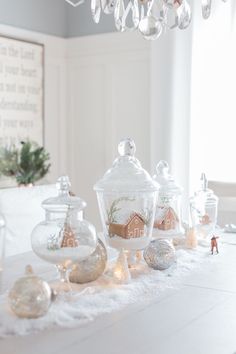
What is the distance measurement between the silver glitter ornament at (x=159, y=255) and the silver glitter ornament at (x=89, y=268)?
19cm

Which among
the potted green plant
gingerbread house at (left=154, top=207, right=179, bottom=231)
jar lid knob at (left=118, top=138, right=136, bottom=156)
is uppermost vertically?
jar lid knob at (left=118, top=138, right=136, bottom=156)

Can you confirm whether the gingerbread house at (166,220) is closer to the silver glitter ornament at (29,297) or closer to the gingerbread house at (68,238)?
the gingerbread house at (68,238)

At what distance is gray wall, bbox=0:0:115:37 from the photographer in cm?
393

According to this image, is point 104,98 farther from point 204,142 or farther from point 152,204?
point 152,204

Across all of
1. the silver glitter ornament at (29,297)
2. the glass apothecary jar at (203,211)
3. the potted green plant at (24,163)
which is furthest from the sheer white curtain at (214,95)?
the silver glitter ornament at (29,297)

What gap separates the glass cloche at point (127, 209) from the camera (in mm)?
1630

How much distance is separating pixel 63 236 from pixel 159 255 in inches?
14.1

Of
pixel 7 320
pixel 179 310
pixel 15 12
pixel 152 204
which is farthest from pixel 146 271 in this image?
pixel 15 12

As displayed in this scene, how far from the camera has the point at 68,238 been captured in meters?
1.43

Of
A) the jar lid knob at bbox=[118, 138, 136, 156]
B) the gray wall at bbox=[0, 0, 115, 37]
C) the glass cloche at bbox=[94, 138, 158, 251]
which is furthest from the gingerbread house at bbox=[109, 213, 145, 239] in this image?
the gray wall at bbox=[0, 0, 115, 37]

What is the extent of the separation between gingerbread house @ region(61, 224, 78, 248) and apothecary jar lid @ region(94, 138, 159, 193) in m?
0.24

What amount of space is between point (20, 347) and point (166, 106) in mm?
2881

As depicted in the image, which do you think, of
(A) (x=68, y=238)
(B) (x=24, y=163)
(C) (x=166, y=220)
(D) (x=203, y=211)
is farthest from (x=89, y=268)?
(B) (x=24, y=163)

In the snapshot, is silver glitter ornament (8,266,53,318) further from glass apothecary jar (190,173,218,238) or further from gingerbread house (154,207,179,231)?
glass apothecary jar (190,173,218,238)
